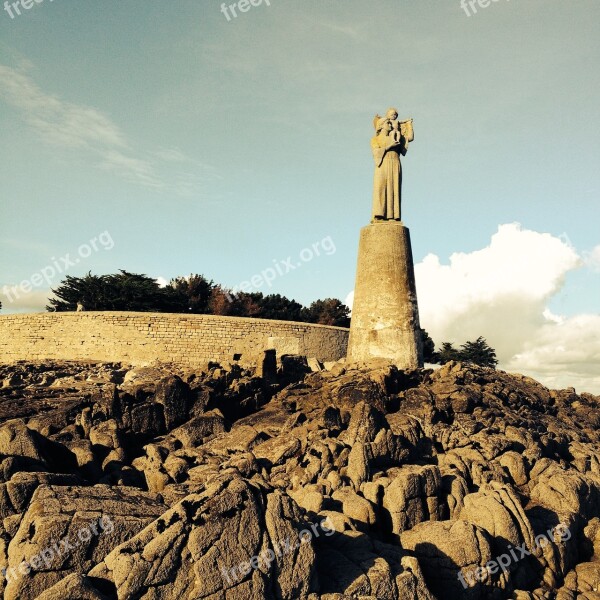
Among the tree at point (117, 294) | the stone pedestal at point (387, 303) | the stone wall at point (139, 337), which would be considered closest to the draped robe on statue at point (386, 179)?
the stone pedestal at point (387, 303)

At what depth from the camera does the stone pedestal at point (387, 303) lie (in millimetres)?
19281

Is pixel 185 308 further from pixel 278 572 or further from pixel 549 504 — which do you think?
pixel 278 572

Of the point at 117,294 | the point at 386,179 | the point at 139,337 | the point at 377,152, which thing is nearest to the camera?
the point at 386,179

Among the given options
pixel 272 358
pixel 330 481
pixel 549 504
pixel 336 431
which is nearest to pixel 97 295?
pixel 272 358

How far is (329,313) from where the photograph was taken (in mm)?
39281

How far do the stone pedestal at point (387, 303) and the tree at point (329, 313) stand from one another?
18536 millimetres

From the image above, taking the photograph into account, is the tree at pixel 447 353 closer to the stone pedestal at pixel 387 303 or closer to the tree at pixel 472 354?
the tree at pixel 472 354

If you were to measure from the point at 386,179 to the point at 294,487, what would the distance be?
12130 mm

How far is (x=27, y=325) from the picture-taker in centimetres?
2616

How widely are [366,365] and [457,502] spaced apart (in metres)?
7.58

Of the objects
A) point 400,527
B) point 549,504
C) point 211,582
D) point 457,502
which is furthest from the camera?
point 549,504

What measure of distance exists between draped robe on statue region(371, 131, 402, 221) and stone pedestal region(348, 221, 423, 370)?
54 centimetres

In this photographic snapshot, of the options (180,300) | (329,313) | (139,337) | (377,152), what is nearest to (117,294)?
(180,300)

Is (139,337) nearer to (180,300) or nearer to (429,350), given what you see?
(180,300)
